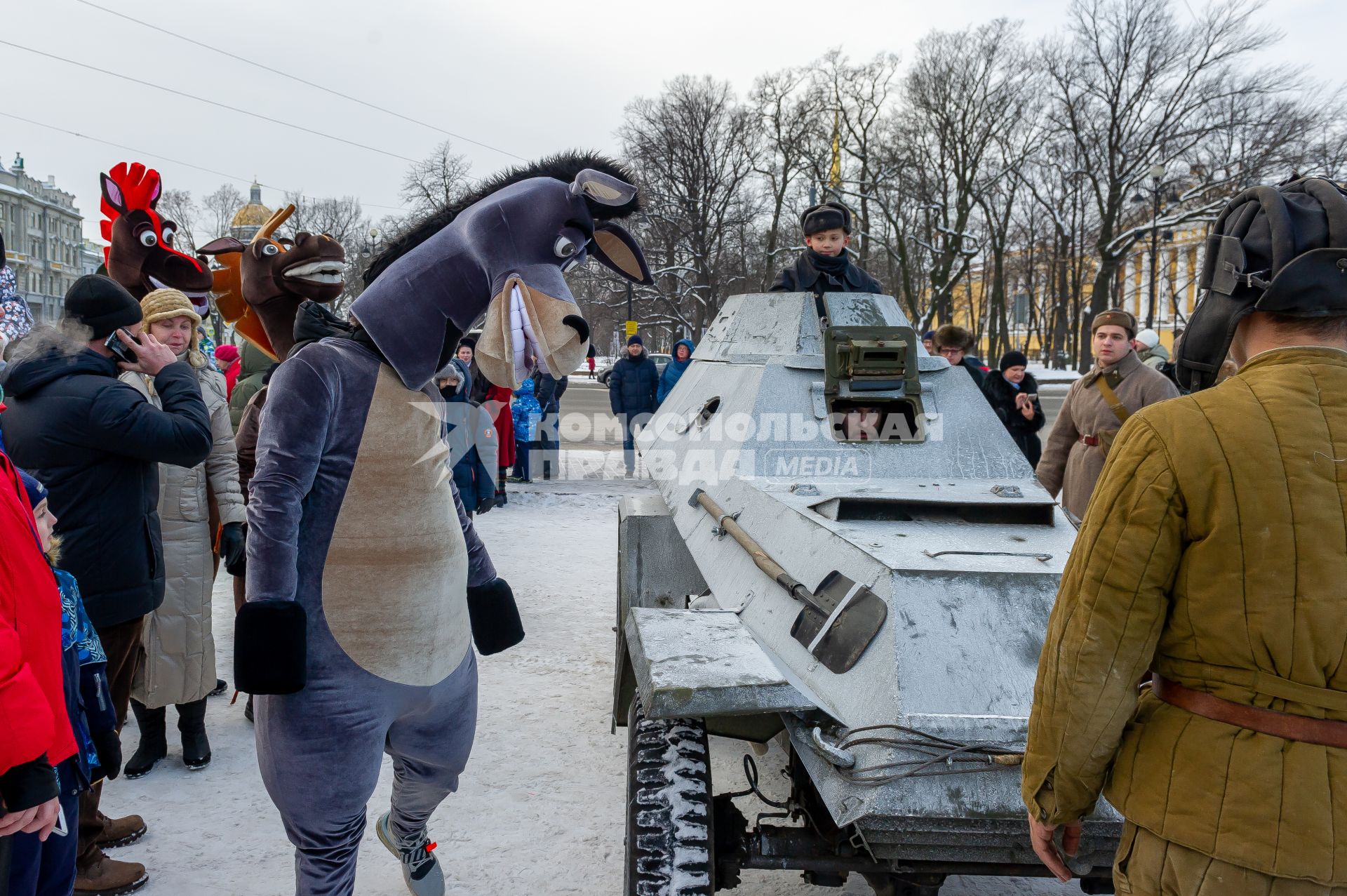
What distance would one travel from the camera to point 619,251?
254 cm

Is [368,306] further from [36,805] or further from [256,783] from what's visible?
[256,783]

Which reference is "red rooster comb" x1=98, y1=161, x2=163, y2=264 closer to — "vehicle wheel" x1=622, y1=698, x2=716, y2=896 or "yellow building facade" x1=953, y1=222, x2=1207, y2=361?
"vehicle wheel" x1=622, y1=698, x2=716, y2=896

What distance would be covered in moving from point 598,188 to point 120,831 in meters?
2.79

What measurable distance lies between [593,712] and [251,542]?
2.77 m

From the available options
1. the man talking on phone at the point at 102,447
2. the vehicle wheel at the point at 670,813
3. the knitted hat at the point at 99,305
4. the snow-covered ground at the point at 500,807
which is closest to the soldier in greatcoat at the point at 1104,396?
the snow-covered ground at the point at 500,807

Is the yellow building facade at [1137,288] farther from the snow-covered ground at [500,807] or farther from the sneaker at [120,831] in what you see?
the sneaker at [120,831]

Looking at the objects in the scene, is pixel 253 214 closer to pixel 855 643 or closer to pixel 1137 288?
pixel 1137 288

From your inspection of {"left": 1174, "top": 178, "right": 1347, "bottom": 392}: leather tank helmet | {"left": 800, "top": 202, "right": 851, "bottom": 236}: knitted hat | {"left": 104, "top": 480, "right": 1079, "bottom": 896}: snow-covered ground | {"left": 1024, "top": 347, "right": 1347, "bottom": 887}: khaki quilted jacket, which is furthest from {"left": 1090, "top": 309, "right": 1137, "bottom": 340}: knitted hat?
{"left": 1024, "top": 347, "right": 1347, "bottom": 887}: khaki quilted jacket

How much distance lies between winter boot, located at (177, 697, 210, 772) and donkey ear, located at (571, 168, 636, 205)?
287cm

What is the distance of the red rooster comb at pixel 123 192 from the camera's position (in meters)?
4.77

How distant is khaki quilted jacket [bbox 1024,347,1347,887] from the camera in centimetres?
144

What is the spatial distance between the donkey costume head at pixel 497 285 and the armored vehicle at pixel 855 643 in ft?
2.93

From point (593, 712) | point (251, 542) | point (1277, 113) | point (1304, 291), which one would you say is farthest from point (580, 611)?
point (1277, 113)

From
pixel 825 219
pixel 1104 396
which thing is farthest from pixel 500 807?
pixel 1104 396
